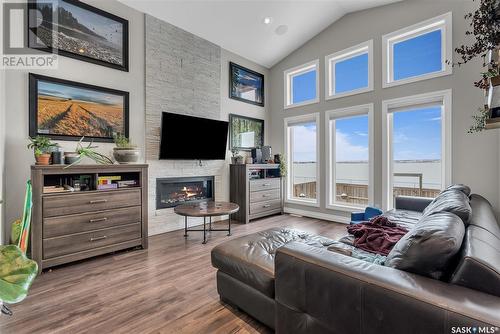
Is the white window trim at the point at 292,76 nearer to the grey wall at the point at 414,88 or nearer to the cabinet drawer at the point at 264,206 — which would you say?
the grey wall at the point at 414,88

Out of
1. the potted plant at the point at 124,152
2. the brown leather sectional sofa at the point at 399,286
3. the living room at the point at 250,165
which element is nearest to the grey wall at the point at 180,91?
the living room at the point at 250,165

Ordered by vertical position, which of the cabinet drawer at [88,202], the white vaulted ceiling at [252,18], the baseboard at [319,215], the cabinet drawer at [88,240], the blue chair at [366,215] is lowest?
the baseboard at [319,215]

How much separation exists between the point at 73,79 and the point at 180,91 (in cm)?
153

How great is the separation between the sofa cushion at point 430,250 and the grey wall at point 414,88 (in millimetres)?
2824

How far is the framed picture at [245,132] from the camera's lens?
16.3 feet

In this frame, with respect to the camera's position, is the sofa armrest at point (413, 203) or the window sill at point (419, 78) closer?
the sofa armrest at point (413, 203)

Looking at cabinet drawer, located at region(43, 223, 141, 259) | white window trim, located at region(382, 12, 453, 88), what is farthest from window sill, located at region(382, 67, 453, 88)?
cabinet drawer, located at region(43, 223, 141, 259)

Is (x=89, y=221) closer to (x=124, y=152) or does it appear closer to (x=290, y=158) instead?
(x=124, y=152)

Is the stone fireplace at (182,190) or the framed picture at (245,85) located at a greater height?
the framed picture at (245,85)

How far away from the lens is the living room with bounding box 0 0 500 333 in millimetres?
1178

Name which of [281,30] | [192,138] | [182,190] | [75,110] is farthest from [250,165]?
[75,110]

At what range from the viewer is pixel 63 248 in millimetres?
2557

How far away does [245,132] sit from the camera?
521cm

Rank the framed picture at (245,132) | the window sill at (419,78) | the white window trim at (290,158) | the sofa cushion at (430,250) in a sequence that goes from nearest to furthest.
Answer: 1. the sofa cushion at (430,250)
2. the window sill at (419,78)
3. the white window trim at (290,158)
4. the framed picture at (245,132)
